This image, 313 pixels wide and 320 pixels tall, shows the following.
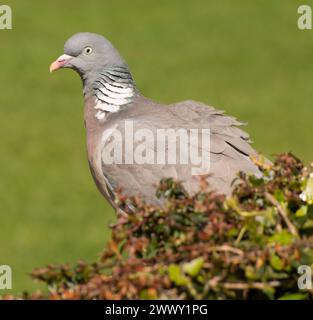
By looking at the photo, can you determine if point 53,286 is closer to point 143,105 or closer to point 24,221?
point 143,105

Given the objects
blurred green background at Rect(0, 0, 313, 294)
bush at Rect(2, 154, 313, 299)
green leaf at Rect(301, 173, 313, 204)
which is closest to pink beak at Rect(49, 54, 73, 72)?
bush at Rect(2, 154, 313, 299)

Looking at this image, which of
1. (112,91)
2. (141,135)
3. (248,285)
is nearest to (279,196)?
(248,285)

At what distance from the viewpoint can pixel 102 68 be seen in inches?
284

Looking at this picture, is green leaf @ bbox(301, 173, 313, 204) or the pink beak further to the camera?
the pink beak

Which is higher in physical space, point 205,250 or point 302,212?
point 302,212

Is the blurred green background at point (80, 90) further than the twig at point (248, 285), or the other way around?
the blurred green background at point (80, 90)

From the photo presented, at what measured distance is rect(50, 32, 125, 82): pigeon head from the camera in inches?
281

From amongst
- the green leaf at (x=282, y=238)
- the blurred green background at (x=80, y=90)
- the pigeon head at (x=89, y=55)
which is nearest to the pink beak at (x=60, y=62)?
the pigeon head at (x=89, y=55)

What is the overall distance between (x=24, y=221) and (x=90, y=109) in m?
8.26

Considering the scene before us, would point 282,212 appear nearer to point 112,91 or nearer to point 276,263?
point 276,263

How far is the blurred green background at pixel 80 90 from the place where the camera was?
1514 cm

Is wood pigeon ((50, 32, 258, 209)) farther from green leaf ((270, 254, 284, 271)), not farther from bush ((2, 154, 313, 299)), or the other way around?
green leaf ((270, 254, 284, 271))

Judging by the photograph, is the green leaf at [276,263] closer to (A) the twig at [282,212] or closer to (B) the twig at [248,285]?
(B) the twig at [248,285]

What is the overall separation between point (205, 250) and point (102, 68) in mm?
3390
